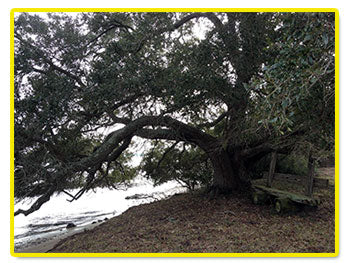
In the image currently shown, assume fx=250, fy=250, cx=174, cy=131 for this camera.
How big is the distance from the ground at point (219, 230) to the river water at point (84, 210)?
1091mm

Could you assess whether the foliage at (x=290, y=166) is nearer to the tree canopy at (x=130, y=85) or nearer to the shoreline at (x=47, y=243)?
the tree canopy at (x=130, y=85)

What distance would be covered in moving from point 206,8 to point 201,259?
238 cm

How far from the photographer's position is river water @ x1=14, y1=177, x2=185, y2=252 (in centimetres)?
452

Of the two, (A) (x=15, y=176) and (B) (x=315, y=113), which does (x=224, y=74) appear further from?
(A) (x=15, y=176)

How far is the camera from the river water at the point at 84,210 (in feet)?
14.8

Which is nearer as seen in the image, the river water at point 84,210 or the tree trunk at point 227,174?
the tree trunk at point 227,174

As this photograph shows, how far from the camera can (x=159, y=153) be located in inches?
197

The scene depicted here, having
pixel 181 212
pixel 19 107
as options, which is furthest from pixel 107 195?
pixel 19 107

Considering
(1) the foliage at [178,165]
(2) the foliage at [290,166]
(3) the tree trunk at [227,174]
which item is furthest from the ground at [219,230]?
(1) the foliage at [178,165]

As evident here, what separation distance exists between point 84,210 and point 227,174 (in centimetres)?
349

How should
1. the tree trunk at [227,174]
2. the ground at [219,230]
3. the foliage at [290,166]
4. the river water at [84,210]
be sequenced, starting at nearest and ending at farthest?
1. the ground at [219,230]
2. the tree trunk at [227,174]
3. the river water at [84,210]
4. the foliage at [290,166]

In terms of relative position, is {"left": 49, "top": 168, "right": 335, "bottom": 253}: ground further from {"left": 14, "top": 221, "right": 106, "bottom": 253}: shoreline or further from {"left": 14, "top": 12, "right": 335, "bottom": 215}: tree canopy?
{"left": 14, "top": 12, "right": 335, "bottom": 215}: tree canopy

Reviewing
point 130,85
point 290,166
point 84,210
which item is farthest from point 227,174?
point 84,210

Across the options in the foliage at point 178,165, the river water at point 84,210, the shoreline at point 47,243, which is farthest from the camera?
the foliage at point 178,165
